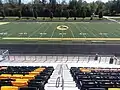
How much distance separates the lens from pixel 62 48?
26.3 metres

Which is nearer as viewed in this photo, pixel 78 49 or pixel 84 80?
pixel 84 80

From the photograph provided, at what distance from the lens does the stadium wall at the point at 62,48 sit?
2430 cm

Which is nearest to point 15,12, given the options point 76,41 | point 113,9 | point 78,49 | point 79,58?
point 113,9

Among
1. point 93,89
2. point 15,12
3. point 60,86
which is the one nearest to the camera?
point 93,89

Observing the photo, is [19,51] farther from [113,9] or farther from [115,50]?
[113,9]

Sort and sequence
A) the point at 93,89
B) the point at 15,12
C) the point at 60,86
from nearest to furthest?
the point at 93,89, the point at 60,86, the point at 15,12

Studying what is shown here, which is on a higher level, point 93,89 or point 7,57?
point 93,89

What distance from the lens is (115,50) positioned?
83.3ft

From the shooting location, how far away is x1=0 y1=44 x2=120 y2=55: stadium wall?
→ 2430 centimetres

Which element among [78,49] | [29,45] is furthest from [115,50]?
[29,45]

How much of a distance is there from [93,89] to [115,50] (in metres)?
17.0

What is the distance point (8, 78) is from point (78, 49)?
15.5 metres

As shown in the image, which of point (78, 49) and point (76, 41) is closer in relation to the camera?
point (78, 49)

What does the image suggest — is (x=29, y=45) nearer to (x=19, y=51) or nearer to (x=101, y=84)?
(x=19, y=51)
